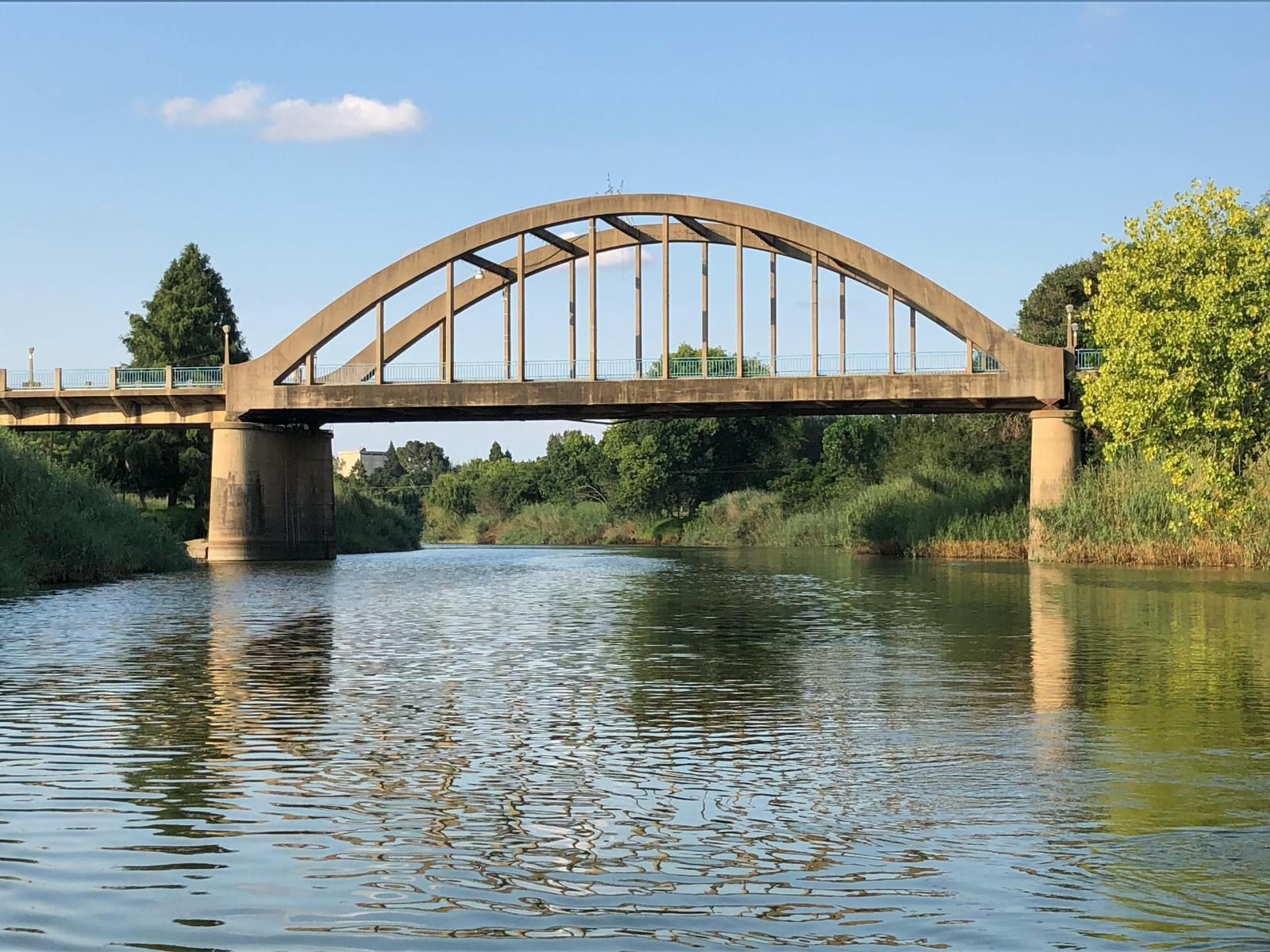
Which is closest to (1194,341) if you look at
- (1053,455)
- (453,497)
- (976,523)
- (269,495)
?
(1053,455)

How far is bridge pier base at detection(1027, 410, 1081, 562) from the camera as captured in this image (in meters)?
56.1

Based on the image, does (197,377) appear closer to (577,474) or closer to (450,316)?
(450,316)

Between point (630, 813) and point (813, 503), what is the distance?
8092 centimetres

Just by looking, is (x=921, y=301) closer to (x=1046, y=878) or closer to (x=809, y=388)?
(x=809, y=388)

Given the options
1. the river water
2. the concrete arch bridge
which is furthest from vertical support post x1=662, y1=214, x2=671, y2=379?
the river water

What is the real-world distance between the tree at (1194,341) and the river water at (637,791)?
13432 mm

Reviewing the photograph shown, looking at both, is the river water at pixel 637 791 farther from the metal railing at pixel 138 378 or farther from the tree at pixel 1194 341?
the metal railing at pixel 138 378

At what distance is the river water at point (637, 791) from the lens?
24.1 ft

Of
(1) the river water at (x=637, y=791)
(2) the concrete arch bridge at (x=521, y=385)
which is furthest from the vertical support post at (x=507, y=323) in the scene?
(1) the river water at (x=637, y=791)

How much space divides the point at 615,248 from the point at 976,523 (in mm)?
21304

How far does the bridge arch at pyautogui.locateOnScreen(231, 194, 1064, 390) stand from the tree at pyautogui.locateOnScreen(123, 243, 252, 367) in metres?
17.1

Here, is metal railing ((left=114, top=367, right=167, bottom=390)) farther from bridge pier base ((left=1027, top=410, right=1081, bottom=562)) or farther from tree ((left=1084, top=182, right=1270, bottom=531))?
tree ((left=1084, top=182, right=1270, bottom=531))

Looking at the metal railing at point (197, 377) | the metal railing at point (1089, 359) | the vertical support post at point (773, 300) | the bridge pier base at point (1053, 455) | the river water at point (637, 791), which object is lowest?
the river water at point (637, 791)

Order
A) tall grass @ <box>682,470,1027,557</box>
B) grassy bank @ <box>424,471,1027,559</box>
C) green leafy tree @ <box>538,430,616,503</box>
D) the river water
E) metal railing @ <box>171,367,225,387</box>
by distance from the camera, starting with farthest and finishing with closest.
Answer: green leafy tree @ <box>538,430,616,503</box>
metal railing @ <box>171,367,225,387</box>
grassy bank @ <box>424,471,1027,559</box>
tall grass @ <box>682,470,1027,557</box>
the river water
